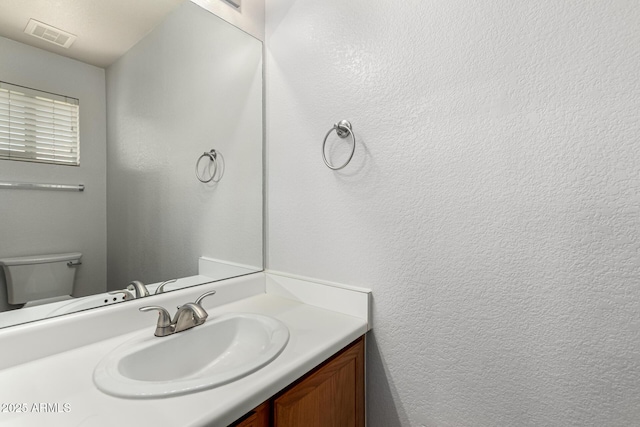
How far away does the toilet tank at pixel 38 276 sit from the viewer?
0.82 meters

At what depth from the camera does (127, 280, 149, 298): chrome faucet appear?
104 cm

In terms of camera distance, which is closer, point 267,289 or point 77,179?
point 77,179

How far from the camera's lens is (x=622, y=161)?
70cm

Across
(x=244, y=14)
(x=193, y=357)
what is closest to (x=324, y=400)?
(x=193, y=357)

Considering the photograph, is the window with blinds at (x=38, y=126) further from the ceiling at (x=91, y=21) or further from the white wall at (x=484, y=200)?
the white wall at (x=484, y=200)

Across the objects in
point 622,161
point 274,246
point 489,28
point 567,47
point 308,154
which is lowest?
point 274,246

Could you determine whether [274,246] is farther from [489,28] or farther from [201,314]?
[489,28]

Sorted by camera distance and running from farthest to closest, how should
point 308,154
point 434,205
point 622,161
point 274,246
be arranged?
point 274,246 → point 308,154 → point 434,205 → point 622,161

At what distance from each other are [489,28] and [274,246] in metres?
1.16

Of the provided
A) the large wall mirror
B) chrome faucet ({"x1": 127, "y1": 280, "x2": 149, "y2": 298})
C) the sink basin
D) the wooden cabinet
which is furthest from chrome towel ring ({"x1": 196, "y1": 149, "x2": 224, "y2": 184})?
the wooden cabinet

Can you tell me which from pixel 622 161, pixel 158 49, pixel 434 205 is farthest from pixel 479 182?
pixel 158 49

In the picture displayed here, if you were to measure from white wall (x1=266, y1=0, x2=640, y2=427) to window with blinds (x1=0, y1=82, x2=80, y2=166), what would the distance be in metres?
0.81

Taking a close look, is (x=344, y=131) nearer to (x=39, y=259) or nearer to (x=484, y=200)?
(x=484, y=200)

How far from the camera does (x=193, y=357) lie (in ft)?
3.17
